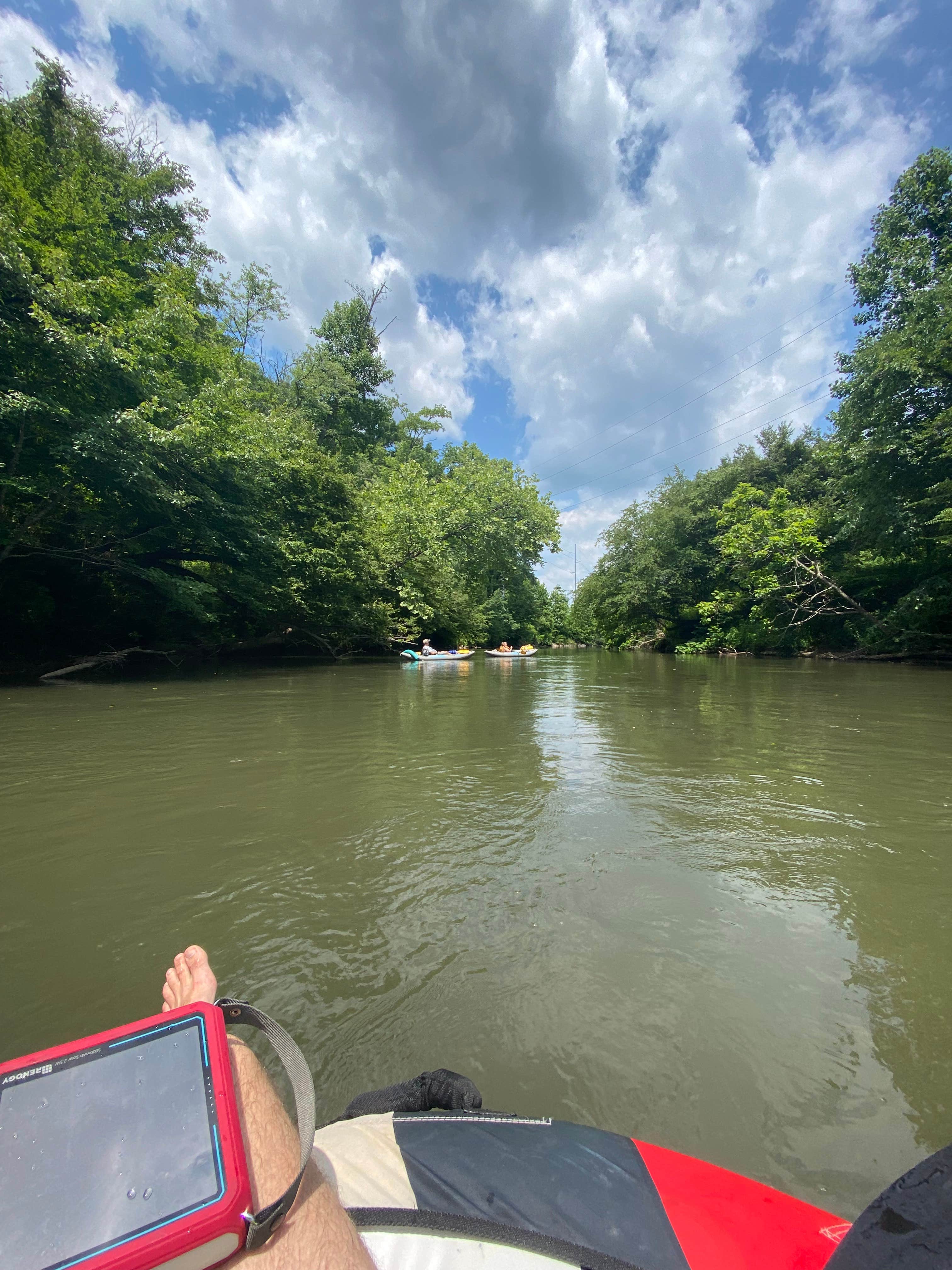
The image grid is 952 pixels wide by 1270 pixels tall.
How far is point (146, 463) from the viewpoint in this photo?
1158 cm

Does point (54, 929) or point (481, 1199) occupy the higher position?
point (481, 1199)

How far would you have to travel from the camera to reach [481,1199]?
97 cm

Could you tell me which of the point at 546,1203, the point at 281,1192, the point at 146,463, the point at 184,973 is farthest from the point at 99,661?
the point at 546,1203

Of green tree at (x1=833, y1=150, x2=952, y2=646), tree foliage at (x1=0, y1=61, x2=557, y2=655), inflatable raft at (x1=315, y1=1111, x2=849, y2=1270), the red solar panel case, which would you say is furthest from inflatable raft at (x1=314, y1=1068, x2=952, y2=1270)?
green tree at (x1=833, y1=150, x2=952, y2=646)

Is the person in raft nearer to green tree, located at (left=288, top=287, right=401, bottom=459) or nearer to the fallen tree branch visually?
the fallen tree branch

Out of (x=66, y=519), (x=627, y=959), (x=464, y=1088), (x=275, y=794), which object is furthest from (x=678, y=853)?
(x=66, y=519)

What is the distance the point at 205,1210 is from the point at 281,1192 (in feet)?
0.54

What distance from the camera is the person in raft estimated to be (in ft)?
2.51

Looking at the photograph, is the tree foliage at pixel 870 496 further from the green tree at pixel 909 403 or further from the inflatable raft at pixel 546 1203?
the inflatable raft at pixel 546 1203

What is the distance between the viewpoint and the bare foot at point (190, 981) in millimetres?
1479

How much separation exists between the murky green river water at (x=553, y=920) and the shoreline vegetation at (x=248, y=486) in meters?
8.96

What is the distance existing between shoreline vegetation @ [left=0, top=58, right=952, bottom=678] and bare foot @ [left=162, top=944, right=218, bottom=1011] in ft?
39.9

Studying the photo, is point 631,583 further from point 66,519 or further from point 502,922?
point 502,922

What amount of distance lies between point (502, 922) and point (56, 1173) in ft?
7.05
